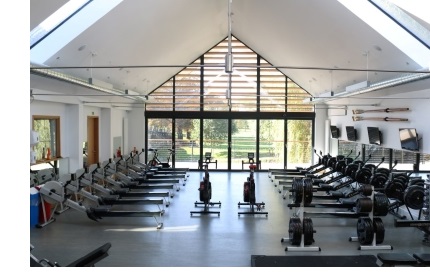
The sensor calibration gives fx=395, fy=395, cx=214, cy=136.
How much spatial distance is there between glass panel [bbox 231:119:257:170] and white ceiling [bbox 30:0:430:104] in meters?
2.92

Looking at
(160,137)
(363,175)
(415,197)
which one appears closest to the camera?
(415,197)

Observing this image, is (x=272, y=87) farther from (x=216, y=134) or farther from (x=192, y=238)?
(x=192, y=238)

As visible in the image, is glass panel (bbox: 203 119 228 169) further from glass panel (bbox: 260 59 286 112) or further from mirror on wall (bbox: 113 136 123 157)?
mirror on wall (bbox: 113 136 123 157)

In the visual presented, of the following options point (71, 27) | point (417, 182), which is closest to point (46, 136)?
point (71, 27)

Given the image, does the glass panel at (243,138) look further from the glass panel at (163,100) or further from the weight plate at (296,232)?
the weight plate at (296,232)

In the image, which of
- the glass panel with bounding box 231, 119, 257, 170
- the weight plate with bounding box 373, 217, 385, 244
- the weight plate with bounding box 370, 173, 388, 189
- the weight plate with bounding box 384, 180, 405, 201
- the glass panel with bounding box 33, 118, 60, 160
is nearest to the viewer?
the weight plate with bounding box 373, 217, 385, 244

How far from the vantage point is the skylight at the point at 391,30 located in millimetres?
6344

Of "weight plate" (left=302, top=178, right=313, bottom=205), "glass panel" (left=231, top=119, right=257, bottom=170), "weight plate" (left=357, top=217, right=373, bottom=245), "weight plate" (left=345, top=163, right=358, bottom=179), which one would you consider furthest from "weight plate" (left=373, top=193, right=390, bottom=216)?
"glass panel" (left=231, top=119, right=257, bottom=170)

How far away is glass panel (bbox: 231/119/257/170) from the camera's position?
1480cm

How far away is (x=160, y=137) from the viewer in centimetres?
1509

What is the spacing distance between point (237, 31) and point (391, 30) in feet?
22.9

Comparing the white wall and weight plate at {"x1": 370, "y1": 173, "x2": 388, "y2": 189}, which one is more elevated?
the white wall

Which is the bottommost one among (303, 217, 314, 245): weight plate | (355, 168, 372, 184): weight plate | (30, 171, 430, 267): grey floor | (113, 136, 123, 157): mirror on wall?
(30, 171, 430, 267): grey floor
